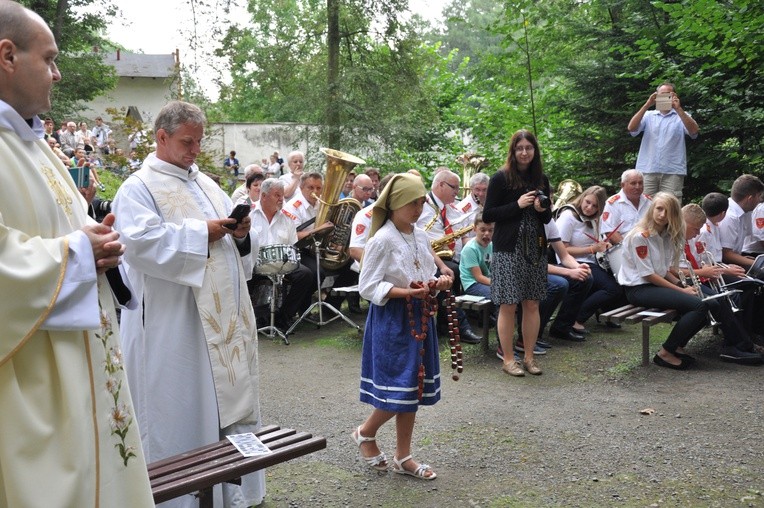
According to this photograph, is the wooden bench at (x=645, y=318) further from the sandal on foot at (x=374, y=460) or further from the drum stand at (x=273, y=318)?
the drum stand at (x=273, y=318)

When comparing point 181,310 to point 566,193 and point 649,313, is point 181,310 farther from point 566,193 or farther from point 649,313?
Answer: point 566,193

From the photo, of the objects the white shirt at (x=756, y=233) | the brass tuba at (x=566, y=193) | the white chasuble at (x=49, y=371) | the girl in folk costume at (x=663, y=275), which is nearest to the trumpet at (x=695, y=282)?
the girl in folk costume at (x=663, y=275)

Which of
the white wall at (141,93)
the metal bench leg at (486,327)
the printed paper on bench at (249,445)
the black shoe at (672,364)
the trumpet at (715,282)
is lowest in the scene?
the black shoe at (672,364)

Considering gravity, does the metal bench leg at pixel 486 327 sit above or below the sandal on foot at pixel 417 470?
above

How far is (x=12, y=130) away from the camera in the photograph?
239 centimetres

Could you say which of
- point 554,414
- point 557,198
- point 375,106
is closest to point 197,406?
point 554,414

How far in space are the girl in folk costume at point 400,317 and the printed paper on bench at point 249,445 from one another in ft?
3.72

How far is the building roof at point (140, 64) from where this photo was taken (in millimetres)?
41531

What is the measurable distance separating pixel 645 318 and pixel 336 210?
388 cm

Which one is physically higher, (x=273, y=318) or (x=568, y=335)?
(x=273, y=318)

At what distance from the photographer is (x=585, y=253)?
865 cm

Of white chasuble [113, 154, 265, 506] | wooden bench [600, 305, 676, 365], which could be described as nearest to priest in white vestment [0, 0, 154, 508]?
white chasuble [113, 154, 265, 506]

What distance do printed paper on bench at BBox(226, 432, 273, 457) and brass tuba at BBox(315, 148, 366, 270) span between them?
5675mm

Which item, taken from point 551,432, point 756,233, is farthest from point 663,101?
point 551,432
